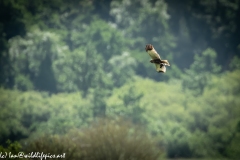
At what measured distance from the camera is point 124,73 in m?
44.9

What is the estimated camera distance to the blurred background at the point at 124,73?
30.6 m

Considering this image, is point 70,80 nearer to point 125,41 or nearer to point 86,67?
point 86,67

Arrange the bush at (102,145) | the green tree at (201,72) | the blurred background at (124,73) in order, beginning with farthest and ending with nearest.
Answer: the green tree at (201,72), the blurred background at (124,73), the bush at (102,145)

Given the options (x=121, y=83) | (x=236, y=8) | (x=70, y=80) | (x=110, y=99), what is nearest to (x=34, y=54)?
(x=70, y=80)

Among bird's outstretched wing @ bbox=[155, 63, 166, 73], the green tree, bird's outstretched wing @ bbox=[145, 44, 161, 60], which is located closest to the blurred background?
the green tree

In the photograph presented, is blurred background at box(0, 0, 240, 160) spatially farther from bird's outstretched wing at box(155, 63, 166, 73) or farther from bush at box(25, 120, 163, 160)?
bird's outstretched wing at box(155, 63, 166, 73)

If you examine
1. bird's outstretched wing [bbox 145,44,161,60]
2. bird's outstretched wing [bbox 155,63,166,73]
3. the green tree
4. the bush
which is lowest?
bird's outstretched wing [bbox 155,63,166,73]

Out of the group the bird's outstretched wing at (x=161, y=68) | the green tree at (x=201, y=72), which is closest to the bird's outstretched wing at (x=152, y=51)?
the bird's outstretched wing at (x=161, y=68)

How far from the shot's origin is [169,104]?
3634 cm

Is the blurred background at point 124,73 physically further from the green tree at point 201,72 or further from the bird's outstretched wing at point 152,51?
the bird's outstretched wing at point 152,51

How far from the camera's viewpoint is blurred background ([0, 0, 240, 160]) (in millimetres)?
30578

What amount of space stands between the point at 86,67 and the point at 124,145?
2799 cm

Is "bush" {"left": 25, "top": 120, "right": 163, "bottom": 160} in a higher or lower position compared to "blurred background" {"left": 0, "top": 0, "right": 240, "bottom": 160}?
lower

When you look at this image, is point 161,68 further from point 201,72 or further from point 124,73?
point 124,73
